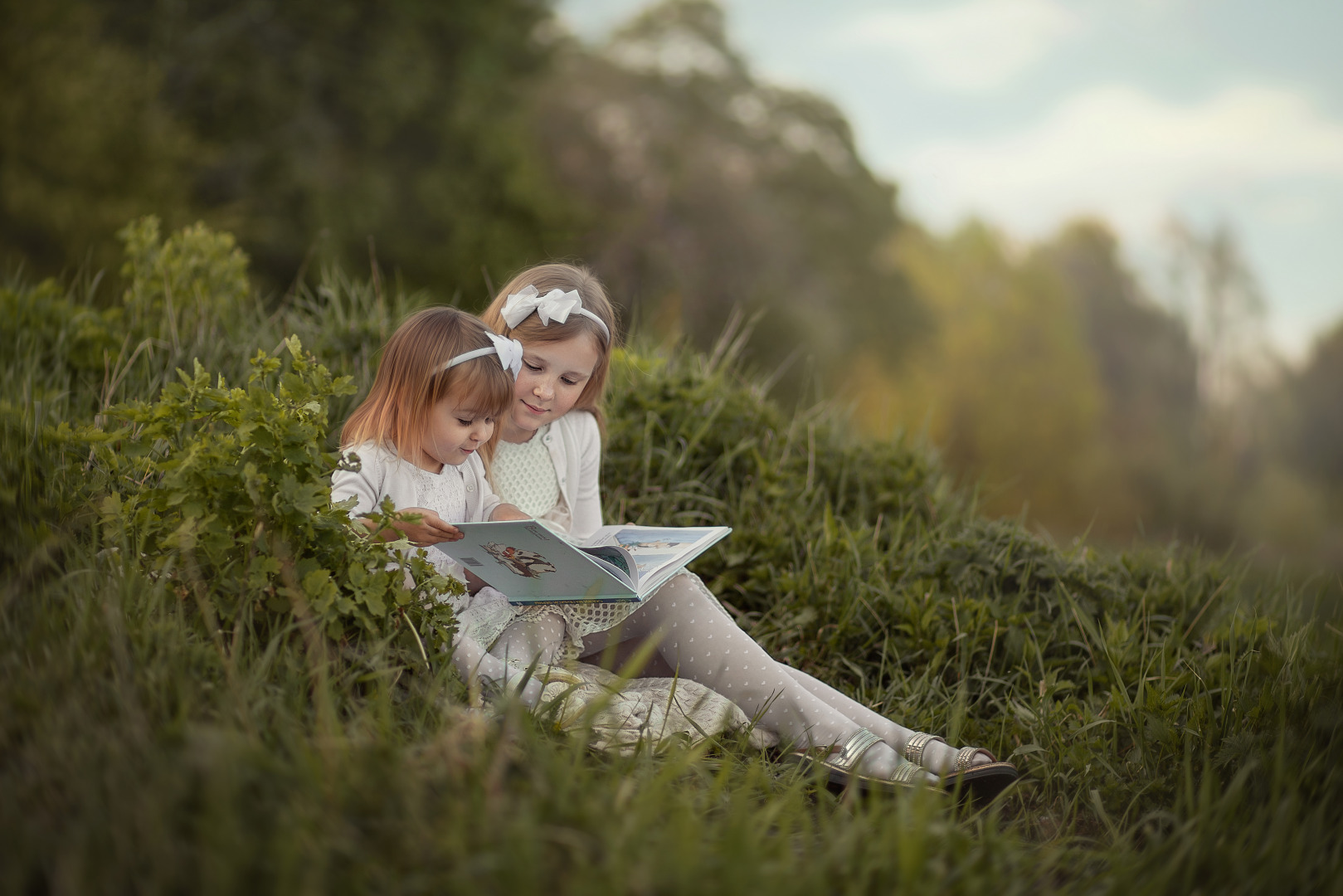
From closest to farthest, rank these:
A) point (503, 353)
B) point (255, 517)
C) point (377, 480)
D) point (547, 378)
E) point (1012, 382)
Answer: point (255, 517)
point (377, 480)
point (503, 353)
point (547, 378)
point (1012, 382)

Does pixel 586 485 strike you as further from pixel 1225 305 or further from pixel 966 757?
pixel 1225 305

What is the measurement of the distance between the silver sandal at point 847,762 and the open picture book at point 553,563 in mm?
589

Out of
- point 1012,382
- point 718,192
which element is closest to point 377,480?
point 718,192

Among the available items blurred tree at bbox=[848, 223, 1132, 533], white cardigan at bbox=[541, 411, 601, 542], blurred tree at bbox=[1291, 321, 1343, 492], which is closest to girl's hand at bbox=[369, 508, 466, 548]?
white cardigan at bbox=[541, 411, 601, 542]

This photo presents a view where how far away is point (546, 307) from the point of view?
3.23 meters

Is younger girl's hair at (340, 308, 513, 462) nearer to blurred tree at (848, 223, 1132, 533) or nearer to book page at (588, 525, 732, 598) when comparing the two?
book page at (588, 525, 732, 598)

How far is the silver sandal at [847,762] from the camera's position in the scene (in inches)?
99.6

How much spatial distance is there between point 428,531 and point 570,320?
3.18 ft

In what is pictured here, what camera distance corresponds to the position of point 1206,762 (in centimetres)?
217

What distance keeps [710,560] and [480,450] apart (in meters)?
1.14

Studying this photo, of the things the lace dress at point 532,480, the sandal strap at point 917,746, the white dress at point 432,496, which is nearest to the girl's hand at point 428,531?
the white dress at point 432,496

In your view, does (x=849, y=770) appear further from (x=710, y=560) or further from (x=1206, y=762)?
(x=710, y=560)

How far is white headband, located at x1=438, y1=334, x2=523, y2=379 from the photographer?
2.86m

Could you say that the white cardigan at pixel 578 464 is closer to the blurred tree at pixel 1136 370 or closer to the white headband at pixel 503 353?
the white headband at pixel 503 353
